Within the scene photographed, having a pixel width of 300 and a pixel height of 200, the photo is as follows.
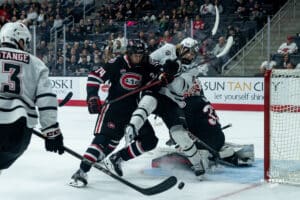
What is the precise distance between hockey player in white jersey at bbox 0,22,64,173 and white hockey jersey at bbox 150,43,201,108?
1.36 metres

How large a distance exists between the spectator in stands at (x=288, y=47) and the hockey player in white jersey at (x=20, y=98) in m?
6.72

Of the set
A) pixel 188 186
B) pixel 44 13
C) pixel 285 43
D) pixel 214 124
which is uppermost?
pixel 44 13

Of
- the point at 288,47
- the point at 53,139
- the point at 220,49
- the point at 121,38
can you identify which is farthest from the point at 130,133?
the point at 121,38

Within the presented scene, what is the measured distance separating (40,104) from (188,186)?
1368mm

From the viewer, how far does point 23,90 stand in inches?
115

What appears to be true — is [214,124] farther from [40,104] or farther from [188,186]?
[40,104]

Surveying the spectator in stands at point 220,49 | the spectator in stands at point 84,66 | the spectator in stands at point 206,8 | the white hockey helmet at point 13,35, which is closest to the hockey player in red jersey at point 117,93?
the white hockey helmet at point 13,35

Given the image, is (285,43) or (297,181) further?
(285,43)

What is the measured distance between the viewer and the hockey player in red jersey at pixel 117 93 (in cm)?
402

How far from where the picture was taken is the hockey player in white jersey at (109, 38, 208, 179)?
13.1 ft

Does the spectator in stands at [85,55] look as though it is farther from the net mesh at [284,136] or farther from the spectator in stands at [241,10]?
the net mesh at [284,136]

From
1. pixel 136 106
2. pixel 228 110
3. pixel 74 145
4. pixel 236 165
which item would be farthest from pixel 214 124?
pixel 228 110

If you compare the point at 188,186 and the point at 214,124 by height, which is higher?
the point at 214,124

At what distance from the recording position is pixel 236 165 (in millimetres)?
4676
